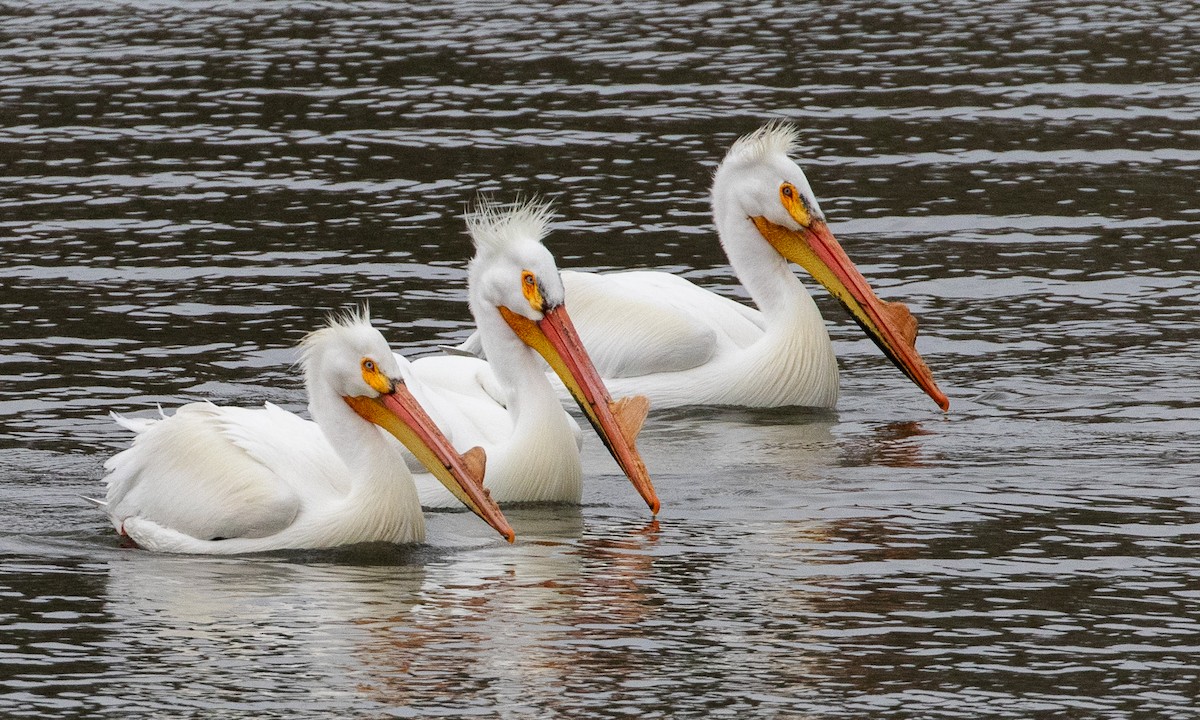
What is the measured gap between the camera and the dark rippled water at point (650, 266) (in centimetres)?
555

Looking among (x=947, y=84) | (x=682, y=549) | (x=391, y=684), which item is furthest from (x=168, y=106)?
(x=391, y=684)

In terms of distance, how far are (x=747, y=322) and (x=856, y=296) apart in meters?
0.58

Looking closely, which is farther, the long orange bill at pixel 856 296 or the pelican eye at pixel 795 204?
the pelican eye at pixel 795 204

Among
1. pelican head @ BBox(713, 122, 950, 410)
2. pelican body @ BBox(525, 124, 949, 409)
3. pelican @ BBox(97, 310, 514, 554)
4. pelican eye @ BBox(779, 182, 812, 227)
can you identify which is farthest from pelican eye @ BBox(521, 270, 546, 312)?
pelican eye @ BBox(779, 182, 812, 227)

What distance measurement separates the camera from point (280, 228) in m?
11.4

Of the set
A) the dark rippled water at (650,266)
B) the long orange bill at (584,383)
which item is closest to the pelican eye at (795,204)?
the dark rippled water at (650,266)

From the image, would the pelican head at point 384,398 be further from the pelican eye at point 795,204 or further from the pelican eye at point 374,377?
the pelican eye at point 795,204

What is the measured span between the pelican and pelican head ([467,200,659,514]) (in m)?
0.64

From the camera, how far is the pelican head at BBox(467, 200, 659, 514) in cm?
720

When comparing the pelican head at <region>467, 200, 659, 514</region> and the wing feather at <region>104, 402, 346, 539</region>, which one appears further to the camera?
the pelican head at <region>467, 200, 659, 514</region>

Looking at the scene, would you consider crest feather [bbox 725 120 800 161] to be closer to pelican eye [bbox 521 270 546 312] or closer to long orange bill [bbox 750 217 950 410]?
long orange bill [bbox 750 217 950 410]

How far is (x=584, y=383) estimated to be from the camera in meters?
7.23

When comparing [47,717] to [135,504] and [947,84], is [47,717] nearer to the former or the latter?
[135,504]

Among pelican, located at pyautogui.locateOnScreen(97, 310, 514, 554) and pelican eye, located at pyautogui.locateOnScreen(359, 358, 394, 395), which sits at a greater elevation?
pelican eye, located at pyautogui.locateOnScreen(359, 358, 394, 395)
